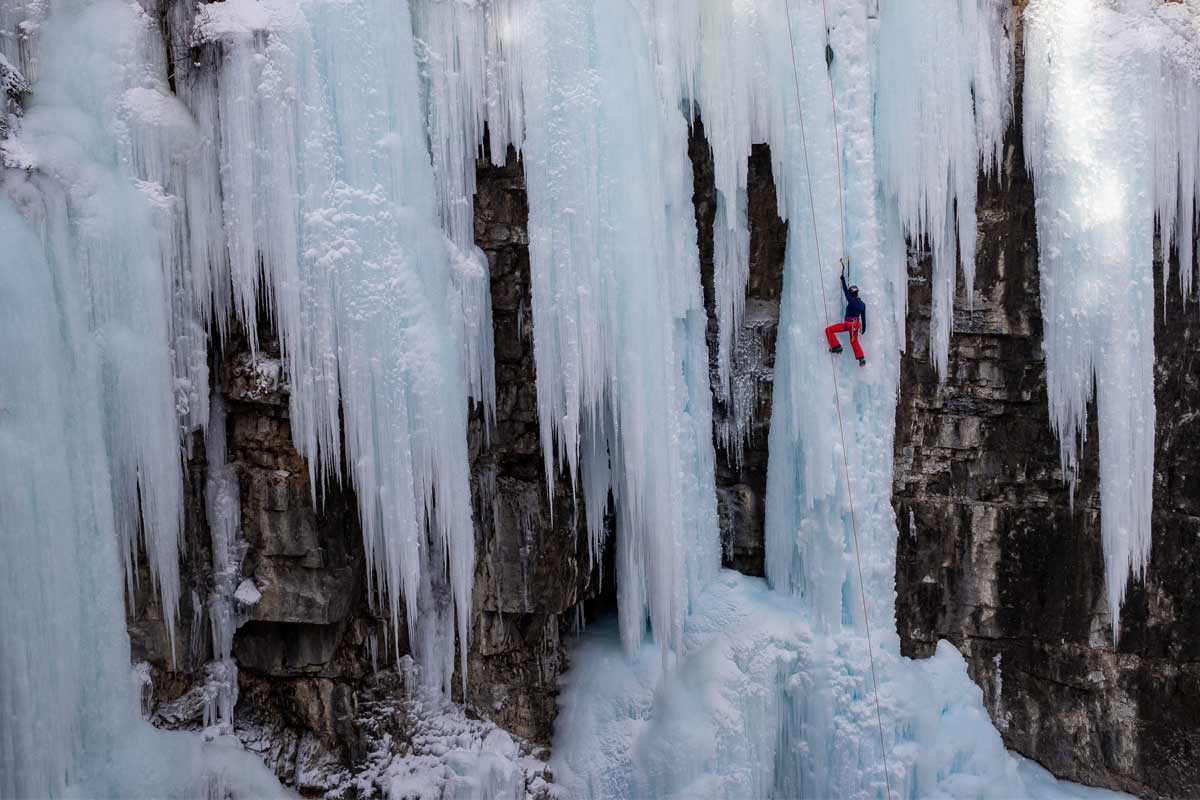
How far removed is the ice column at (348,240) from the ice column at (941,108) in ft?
11.7

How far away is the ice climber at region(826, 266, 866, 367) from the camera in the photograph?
804 centimetres

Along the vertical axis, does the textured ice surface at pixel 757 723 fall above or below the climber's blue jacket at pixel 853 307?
below

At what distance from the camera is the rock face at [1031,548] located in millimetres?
8578

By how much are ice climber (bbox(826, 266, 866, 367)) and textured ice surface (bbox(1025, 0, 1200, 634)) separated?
5.13 ft

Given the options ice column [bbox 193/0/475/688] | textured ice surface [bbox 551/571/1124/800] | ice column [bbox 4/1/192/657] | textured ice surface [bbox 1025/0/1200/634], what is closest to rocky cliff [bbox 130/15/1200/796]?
textured ice surface [bbox 1025/0/1200/634]

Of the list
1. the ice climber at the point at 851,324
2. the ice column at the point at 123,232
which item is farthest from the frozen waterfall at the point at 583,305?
the ice climber at the point at 851,324

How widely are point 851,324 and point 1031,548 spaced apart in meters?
2.50

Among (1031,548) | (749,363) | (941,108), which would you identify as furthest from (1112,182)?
(749,363)

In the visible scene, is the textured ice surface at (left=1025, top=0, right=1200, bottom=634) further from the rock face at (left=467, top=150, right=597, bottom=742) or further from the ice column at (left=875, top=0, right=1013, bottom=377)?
the rock face at (left=467, top=150, right=597, bottom=742)

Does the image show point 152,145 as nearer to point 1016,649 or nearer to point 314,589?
point 314,589

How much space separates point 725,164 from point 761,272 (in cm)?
92

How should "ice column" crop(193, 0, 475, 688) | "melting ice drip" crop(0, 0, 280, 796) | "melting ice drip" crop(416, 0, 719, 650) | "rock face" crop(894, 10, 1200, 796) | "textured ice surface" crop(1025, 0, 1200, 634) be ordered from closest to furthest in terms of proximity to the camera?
"melting ice drip" crop(0, 0, 280, 796) → "ice column" crop(193, 0, 475, 688) → "melting ice drip" crop(416, 0, 719, 650) → "textured ice surface" crop(1025, 0, 1200, 634) → "rock face" crop(894, 10, 1200, 796)

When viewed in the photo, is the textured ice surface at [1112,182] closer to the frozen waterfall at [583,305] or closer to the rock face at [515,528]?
the frozen waterfall at [583,305]

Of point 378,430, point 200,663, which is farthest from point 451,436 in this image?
point 200,663
